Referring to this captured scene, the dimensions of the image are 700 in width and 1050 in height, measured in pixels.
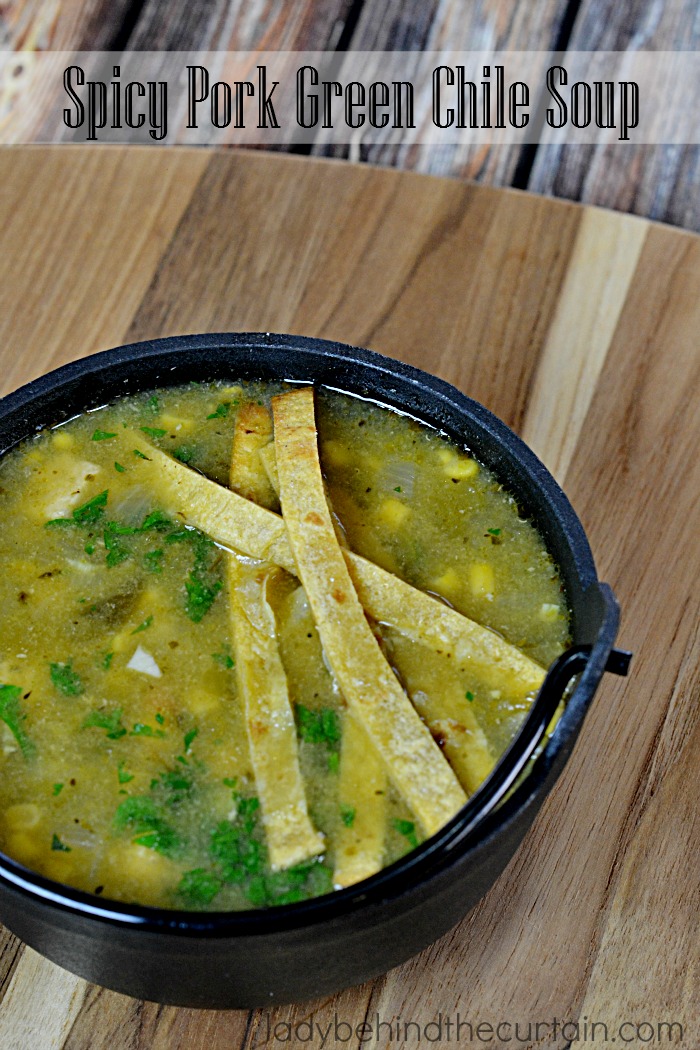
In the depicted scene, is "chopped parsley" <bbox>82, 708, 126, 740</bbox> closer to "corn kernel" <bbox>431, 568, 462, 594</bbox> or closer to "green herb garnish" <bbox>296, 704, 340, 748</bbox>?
"green herb garnish" <bbox>296, 704, 340, 748</bbox>

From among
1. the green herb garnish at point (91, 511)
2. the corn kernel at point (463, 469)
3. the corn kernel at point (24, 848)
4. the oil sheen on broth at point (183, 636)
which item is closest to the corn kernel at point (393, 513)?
the oil sheen on broth at point (183, 636)

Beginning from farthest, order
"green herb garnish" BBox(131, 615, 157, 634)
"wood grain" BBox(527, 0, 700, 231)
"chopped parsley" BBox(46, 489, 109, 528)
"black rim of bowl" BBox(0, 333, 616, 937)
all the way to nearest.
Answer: "wood grain" BBox(527, 0, 700, 231)
"chopped parsley" BBox(46, 489, 109, 528)
"green herb garnish" BBox(131, 615, 157, 634)
"black rim of bowl" BBox(0, 333, 616, 937)

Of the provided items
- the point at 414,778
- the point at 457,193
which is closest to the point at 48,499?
the point at 414,778

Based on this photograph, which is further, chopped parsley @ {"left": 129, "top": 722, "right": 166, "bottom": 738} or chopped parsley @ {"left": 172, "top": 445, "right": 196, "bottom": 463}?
chopped parsley @ {"left": 172, "top": 445, "right": 196, "bottom": 463}

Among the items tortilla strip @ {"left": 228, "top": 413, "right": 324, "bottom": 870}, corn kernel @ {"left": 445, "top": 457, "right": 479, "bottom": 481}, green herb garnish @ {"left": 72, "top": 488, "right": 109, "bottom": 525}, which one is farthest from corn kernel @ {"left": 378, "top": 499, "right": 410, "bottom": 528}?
green herb garnish @ {"left": 72, "top": 488, "right": 109, "bottom": 525}

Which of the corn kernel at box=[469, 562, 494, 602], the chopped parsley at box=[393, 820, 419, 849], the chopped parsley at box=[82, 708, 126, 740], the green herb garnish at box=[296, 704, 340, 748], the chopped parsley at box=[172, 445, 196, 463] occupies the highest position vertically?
the chopped parsley at box=[172, 445, 196, 463]

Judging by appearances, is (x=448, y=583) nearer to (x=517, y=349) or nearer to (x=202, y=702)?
(x=202, y=702)

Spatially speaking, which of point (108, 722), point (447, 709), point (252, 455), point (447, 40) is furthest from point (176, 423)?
point (447, 40)
